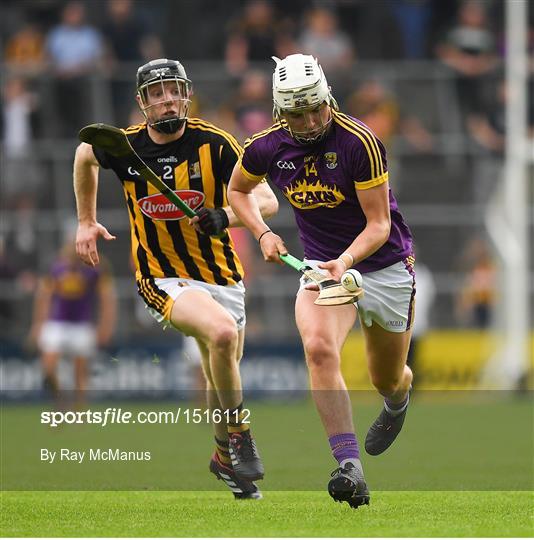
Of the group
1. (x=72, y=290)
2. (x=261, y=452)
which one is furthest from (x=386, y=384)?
(x=72, y=290)

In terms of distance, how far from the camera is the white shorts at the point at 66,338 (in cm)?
1441

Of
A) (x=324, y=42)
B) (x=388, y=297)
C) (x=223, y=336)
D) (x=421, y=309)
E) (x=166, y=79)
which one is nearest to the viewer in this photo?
(x=388, y=297)

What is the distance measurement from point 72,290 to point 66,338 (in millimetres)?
493

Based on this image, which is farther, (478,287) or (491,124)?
(491,124)

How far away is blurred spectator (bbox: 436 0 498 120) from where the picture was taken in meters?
18.0

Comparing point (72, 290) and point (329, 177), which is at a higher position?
point (329, 177)

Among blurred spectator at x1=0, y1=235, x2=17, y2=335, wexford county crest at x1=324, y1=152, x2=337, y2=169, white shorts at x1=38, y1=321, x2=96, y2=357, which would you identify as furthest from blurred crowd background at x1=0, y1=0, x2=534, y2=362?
wexford county crest at x1=324, y1=152, x2=337, y2=169

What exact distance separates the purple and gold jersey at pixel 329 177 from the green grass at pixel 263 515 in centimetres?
124

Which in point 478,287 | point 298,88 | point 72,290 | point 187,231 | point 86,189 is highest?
point 298,88

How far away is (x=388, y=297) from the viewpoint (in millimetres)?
7273

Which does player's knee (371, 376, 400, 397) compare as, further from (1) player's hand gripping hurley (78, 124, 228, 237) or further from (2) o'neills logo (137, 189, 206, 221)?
(2) o'neills logo (137, 189, 206, 221)

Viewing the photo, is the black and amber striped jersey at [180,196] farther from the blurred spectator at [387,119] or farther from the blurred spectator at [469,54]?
the blurred spectator at [469,54]

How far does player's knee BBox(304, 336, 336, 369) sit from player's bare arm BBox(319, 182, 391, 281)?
38cm

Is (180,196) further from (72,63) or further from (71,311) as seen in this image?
(72,63)
